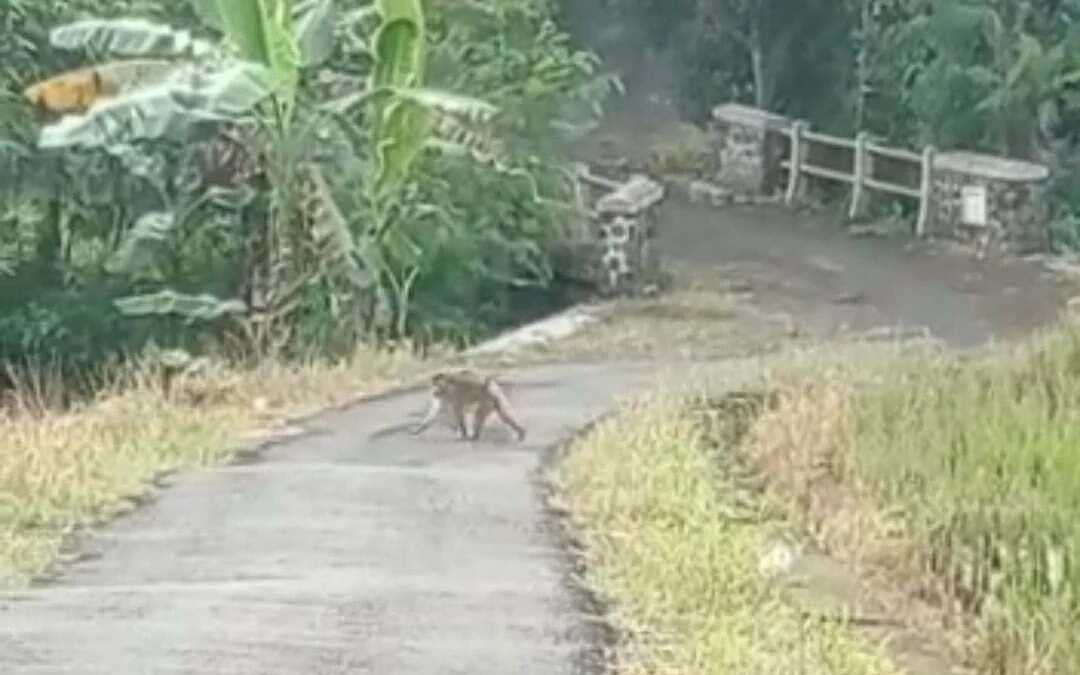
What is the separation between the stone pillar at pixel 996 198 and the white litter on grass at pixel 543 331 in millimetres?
4171

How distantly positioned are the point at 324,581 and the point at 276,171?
27.4 feet

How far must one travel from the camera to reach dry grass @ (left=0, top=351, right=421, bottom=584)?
30.3 ft

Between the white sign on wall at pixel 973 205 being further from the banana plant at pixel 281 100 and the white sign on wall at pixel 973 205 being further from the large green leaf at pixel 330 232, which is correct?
the large green leaf at pixel 330 232

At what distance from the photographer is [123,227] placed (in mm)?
19703

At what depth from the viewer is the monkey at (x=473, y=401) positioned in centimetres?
1235

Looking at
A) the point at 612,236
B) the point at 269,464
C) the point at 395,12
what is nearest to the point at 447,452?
the point at 269,464

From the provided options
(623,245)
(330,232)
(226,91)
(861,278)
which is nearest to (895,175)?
(861,278)

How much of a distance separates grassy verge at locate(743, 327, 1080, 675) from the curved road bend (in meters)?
1.02

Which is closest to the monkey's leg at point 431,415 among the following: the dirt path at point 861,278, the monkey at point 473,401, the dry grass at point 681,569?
the monkey at point 473,401

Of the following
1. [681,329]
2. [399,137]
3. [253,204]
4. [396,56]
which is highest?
[396,56]

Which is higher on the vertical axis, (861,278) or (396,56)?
(396,56)

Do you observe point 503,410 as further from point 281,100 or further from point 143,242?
point 143,242

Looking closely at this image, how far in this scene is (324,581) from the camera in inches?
310

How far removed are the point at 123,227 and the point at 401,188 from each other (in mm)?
3188
